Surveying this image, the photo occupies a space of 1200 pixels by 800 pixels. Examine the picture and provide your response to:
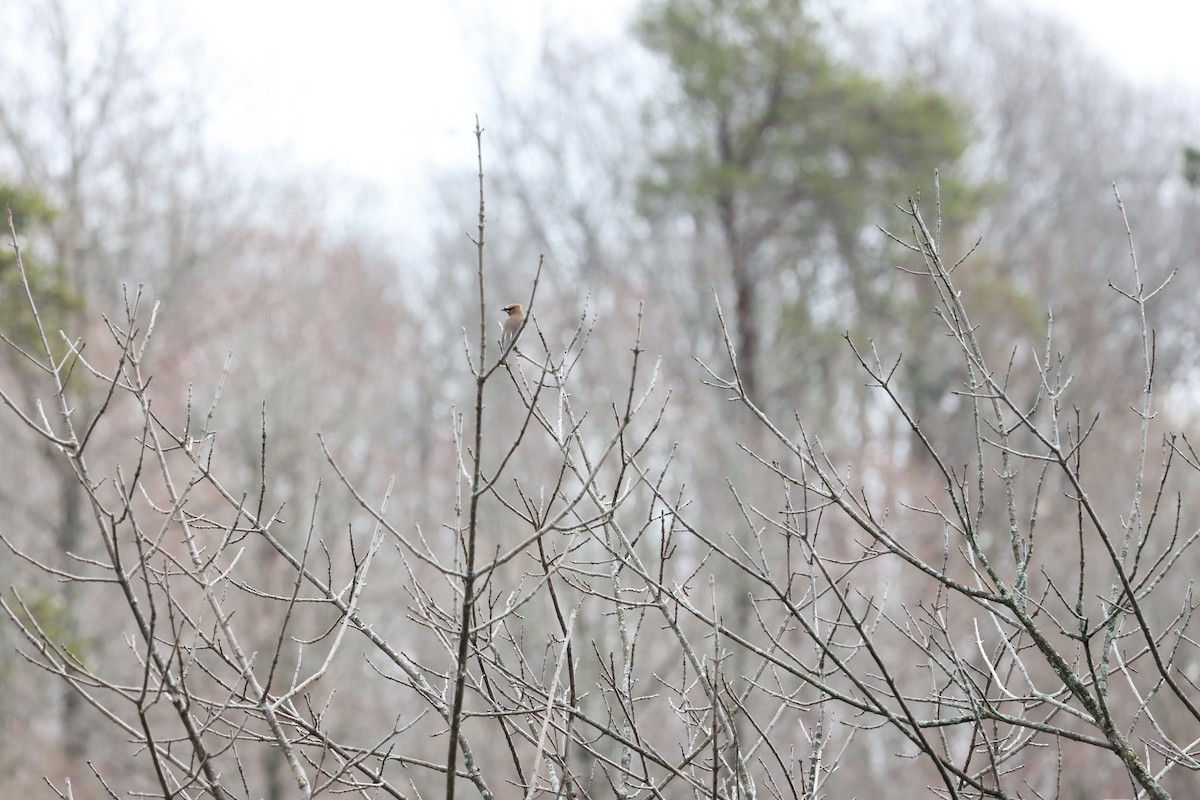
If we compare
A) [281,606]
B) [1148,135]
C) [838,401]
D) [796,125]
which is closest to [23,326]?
[281,606]

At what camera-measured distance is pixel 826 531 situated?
1593cm

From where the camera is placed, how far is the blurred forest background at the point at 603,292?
13445 millimetres

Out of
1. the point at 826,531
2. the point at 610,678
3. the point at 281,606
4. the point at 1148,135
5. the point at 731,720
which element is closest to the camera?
the point at 731,720

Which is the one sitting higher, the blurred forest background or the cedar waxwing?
the blurred forest background

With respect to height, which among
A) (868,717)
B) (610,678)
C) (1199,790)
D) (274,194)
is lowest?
(610,678)

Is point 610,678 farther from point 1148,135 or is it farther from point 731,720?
point 1148,135

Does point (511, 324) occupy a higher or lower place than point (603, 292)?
lower

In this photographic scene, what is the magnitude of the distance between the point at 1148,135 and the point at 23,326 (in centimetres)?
2518

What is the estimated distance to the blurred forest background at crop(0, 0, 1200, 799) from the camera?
13.4 meters

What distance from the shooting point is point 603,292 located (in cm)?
1886

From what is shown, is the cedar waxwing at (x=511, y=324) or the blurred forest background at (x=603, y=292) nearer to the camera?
the cedar waxwing at (x=511, y=324)

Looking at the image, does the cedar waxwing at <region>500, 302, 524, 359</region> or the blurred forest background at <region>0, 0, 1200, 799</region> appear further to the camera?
the blurred forest background at <region>0, 0, 1200, 799</region>

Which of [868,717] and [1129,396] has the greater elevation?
[1129,396]

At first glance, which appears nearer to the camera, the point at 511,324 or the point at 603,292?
the point at 511,324
